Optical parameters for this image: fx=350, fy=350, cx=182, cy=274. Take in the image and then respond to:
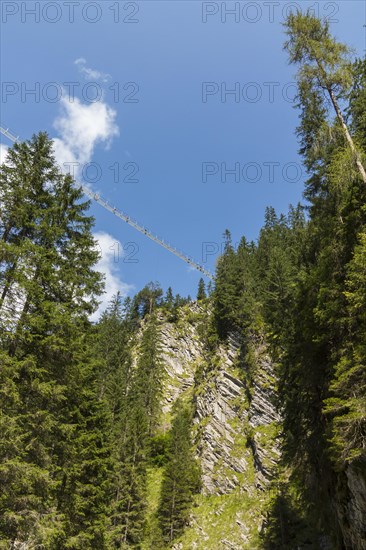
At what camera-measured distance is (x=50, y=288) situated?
14070mm

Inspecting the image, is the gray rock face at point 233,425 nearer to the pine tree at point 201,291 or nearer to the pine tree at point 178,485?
the pine tree at point 178,485

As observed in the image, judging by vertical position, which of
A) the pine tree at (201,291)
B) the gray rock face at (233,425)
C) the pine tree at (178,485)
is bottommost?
the pine tree at (178,485)

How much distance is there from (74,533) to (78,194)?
1663 centimetres

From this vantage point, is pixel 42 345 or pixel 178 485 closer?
pixel 42 345

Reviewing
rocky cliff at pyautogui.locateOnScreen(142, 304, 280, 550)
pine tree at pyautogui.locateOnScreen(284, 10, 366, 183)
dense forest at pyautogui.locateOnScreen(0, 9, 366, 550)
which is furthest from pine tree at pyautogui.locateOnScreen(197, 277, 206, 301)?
pine tree at pyautogui.locateOnScreen(284, 10, 366, 183)

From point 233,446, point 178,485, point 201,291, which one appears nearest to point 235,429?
point 233,446

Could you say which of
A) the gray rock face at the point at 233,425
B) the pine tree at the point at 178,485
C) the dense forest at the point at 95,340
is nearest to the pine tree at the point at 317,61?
the dense forest at the point at 95,340

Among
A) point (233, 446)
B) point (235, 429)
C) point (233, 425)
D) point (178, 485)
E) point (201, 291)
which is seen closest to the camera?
point (178, 485)

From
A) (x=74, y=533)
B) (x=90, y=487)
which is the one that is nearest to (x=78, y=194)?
(x=90, y=487)

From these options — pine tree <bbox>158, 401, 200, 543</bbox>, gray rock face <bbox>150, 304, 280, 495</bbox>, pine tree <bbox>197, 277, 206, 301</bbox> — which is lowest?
pine tree <bbox>158, 401, 200, 543</bbox>

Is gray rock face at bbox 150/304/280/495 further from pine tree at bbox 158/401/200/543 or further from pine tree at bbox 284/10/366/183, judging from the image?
pine tree at bbox 284/10/366/183

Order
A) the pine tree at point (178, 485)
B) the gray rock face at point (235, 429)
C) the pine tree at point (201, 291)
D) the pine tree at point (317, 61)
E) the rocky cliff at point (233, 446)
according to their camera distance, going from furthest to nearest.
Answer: the pine tree at point (201, 291) < the gray rock face at point (235, 429) < the pine tree at point (178, 485) < the rocky cliff at point (233, 446) < the pine tree at point (317, 61)

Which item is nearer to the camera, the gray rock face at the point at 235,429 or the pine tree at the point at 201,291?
the gray rock face at the point at 235,429

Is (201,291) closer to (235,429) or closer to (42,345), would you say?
(235,429)
